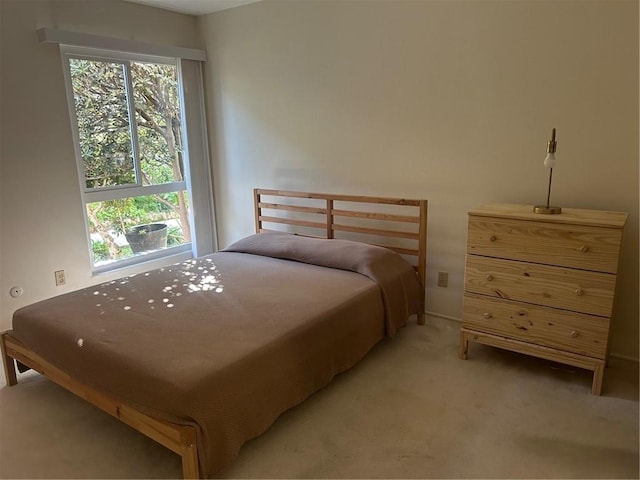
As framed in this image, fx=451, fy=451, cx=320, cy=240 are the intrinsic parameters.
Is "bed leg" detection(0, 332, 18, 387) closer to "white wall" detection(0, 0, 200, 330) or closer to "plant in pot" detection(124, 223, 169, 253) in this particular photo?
"white wall" detection(0, 0, 200, 330)

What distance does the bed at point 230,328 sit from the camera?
1.72 metres

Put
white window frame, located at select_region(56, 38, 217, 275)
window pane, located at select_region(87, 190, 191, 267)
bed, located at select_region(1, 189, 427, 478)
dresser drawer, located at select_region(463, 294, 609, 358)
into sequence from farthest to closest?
window pane, located at select_region(87, 190, 191, 267)
white window frame, located at select_region(56, 38, 217, 275)
dresser drawer, located at select_region(463, 294, 609, 358)
bed, located at select_region(1, 189, 427, 478)

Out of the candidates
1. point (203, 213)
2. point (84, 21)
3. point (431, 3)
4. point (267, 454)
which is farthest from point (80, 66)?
point (267, 454)

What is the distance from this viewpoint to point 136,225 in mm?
4008

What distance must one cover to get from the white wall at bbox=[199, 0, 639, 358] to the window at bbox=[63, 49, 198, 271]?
0.48 meters

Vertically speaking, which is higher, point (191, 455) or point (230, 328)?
point (230, 328)

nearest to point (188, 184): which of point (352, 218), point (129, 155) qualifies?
point (129, 155)

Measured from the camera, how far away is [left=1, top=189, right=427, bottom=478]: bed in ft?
5.65

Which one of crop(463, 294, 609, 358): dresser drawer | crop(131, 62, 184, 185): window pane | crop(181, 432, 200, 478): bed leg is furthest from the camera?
crop(131, 62, 184, 185): window pane

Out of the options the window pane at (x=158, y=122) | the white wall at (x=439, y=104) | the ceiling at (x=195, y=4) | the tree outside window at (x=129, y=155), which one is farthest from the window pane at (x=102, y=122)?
the white wall at (x=439, y=104)

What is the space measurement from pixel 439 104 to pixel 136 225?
274 centimetres

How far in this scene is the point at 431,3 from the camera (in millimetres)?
2898

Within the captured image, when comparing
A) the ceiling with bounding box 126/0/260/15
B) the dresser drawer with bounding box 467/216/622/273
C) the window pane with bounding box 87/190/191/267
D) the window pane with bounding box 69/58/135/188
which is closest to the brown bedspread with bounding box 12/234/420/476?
the dresser drawer with bounding box 467/216/622/273

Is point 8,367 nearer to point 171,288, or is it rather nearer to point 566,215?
point 171,288
